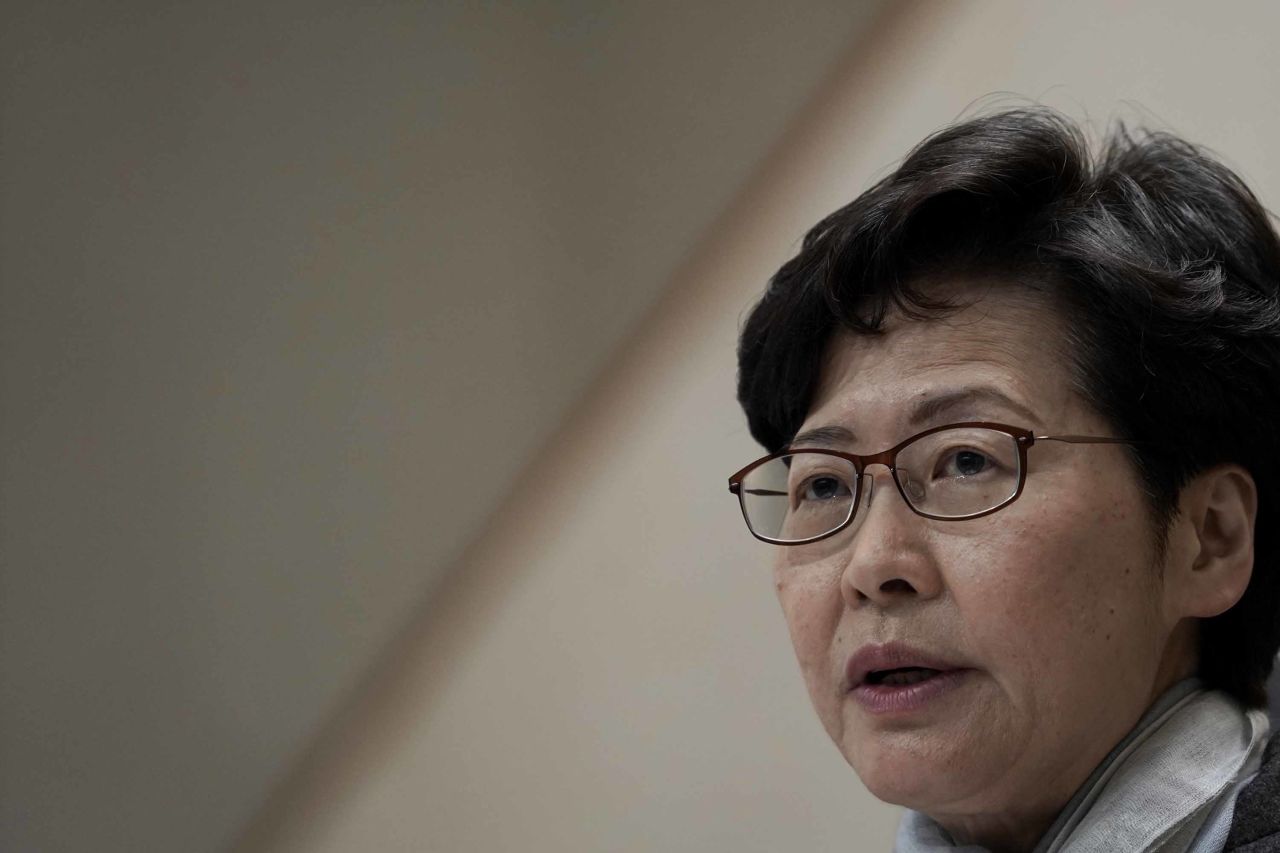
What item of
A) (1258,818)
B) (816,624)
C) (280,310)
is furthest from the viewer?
(280,310)

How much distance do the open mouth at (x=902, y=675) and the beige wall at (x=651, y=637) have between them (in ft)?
1.67

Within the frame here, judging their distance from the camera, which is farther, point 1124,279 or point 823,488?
point 823,488

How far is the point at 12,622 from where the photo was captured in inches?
56.7

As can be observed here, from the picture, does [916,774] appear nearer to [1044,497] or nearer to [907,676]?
[907,676]

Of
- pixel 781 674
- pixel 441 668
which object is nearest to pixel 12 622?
pixel 441 668

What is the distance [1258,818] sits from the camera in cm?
99

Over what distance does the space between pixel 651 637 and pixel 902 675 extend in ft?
2.05

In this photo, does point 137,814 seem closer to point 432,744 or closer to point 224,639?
point 224,639

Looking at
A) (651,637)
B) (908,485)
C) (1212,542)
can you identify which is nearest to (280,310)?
(651,637)

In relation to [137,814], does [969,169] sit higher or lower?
higher

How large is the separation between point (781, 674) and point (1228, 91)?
32.3 inches

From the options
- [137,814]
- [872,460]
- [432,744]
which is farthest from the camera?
[432,744]

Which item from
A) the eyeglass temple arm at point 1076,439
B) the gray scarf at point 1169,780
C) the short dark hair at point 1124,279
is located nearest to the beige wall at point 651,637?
the short dark hair at point 1124,279

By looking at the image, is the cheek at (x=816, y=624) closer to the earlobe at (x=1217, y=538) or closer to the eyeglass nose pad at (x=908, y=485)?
the eyeglass nose pad at (x=908, y=485)
